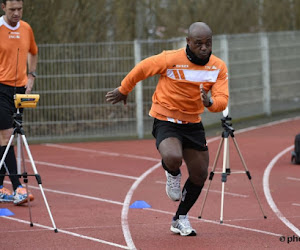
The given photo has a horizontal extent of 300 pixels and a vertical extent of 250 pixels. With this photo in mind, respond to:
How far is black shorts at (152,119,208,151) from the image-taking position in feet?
28.4

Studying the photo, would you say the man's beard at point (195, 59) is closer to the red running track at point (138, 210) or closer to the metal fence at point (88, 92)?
the red running track at point (138, 210)

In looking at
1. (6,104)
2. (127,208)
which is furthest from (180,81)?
(6,104)

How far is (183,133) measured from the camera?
8711 mm

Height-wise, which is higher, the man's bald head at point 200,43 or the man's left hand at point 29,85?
the man's bald head at point 200,43

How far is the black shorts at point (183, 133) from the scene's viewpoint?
8.65 meters

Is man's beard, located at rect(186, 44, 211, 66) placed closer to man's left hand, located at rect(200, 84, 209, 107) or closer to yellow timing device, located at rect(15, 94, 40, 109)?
man's left hand, located at rect(200, 84, 209, 107)

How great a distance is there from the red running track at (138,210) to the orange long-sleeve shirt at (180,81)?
1.31 meters

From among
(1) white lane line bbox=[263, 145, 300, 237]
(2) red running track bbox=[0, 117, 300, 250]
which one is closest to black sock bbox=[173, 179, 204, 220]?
(2) red running track bbox=[0, 117, 300, 250]

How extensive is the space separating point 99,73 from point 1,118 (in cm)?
799

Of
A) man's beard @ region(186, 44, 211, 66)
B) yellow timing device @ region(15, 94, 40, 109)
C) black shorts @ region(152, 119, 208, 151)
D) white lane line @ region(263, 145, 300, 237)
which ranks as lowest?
white lane line @ region(263, 145, 300, 237)

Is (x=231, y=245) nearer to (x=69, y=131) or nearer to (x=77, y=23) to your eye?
(x=69, y=131)

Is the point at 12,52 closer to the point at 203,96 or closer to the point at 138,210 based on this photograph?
the point at 138,210

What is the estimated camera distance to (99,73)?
61.6 ft

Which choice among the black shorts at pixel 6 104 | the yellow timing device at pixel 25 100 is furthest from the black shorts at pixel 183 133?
the black shorts at pixel 6 104
